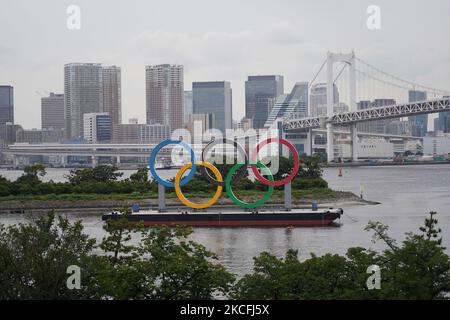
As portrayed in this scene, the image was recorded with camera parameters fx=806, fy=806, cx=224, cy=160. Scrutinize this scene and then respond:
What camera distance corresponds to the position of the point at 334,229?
13461 mm

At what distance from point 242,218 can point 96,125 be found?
55018 millimetres

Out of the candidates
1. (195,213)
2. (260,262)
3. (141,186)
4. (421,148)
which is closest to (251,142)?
(421,148)

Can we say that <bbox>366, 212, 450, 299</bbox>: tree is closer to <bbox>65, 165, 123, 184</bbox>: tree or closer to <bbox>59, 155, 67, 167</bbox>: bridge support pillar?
<bbox>65, 165, 123, 184</bbox>: tree

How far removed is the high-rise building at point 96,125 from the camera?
67938 mm

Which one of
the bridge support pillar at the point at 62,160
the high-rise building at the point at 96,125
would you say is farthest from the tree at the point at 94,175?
the high-rise building at the point at 96,125

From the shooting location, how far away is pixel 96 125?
223 ft

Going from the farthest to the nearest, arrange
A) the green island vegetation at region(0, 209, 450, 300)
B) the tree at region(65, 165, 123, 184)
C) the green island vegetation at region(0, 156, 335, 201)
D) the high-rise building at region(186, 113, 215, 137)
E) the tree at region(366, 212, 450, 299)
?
the high-rise building at region(186, 113, 215, 137)
the tree at region(65, 165, 123, 184)
the green island vegetation at region(0, 156, 335, 201)
the green island vegetation at region(0, 209, 450, 300)
the tree at region(366, 212, 450, 299)

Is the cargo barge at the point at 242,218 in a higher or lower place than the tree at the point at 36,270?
lower

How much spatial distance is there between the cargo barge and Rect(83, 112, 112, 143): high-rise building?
5445cm

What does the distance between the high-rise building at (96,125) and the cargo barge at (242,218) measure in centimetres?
5445

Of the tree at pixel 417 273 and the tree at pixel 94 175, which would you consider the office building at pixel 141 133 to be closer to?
the tree at pixel 94 175

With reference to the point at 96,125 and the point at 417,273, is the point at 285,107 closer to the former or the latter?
the point at 96,125

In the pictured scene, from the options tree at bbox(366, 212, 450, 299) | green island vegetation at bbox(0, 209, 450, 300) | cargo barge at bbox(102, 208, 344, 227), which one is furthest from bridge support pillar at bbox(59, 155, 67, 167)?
tree at bbox(366, 212, 450, 299)

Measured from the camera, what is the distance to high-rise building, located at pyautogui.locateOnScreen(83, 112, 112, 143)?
67.9m
